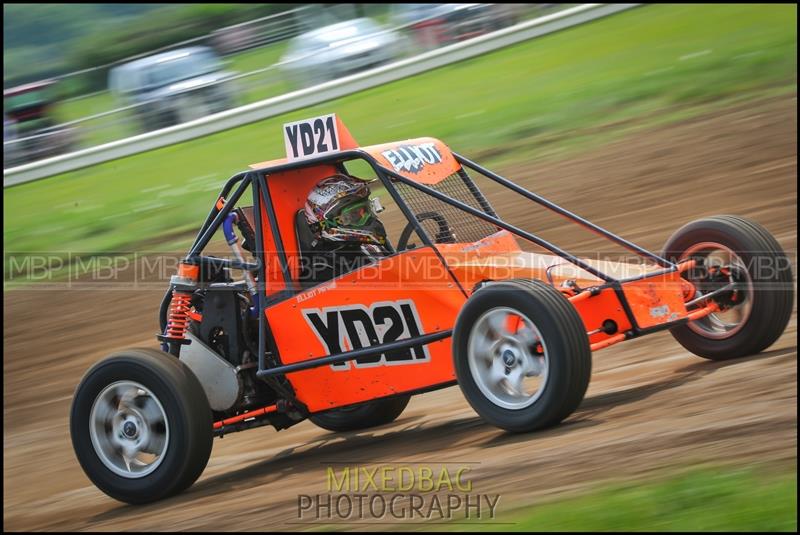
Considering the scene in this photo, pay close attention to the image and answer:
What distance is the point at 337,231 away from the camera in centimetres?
638

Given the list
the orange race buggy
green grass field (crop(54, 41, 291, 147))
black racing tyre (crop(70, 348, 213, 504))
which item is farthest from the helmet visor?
green grass field (crop(54, 41, 291, 147))

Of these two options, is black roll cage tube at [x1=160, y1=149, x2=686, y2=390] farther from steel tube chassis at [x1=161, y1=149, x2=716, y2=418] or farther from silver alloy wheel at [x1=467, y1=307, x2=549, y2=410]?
silver alloy wheel at [x1=467, y1=307, x2=549, y2=410]

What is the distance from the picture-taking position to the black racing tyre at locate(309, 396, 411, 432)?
290 inches

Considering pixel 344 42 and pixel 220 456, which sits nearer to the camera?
pixel 220 456

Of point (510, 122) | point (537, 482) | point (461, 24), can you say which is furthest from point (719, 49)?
point (537, 482)

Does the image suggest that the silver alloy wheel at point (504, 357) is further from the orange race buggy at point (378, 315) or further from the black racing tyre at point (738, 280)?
the black racing tyre at point (738, 280)

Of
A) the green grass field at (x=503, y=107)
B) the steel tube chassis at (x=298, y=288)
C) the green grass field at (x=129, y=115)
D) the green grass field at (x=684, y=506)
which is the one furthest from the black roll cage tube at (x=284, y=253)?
the green grass field at (x=129, y=115)

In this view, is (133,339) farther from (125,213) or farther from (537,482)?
(537,482)

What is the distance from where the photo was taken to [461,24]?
1825 cm

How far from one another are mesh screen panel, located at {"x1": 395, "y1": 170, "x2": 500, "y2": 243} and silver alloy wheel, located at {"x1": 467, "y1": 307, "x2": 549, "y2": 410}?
33.2 inches

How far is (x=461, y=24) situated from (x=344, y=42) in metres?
1.88

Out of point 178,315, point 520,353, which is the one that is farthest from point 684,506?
point 178,315

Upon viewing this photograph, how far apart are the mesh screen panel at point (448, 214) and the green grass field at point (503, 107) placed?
21.3ft

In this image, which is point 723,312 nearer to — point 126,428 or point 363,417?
point 363,417
